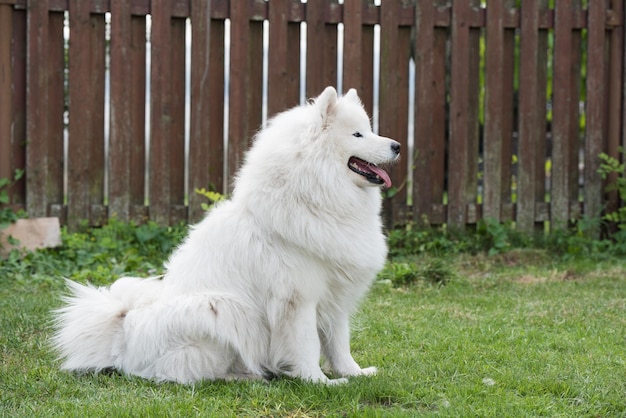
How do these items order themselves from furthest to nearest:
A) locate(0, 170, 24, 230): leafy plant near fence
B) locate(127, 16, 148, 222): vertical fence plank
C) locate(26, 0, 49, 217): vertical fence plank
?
locate(127, 16, 148, 222): vertical fence plank, locate(26, 0, 49, 217): vertical fence plank, locate(0, 170, 24, 230): leafy plant near fence

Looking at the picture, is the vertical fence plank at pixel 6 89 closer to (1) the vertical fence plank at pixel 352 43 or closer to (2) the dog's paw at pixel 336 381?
(1) the vertical fence plank at pixel 352 43

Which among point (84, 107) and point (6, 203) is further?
point (84, 107)

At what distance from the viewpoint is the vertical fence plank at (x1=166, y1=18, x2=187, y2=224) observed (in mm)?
6742

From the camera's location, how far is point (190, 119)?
6.77 meters

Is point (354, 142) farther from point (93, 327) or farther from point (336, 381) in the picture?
point (93, 327)

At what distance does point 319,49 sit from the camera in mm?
6879

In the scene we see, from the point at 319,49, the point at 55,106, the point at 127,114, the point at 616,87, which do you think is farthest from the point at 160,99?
the point at 616,87

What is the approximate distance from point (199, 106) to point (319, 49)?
1.12m

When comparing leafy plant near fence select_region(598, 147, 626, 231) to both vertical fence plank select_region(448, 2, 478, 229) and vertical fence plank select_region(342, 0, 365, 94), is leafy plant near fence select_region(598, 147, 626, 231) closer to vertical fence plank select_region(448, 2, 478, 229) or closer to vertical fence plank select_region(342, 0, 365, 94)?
vertical fence plank select_region(448, 2, 478, 229)

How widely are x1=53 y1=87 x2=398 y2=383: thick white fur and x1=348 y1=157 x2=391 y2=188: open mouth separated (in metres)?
0.03

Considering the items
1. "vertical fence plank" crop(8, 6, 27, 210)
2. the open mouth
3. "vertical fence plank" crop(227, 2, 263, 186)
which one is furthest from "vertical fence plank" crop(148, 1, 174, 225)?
the open mouth

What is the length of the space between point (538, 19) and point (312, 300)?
450 centimetres

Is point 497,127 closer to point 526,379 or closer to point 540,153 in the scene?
point 540,153

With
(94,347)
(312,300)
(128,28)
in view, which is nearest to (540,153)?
(128,28)
